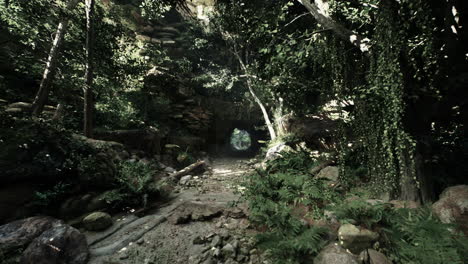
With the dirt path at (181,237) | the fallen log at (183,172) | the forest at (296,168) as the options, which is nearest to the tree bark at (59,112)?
the forest at (296,168)

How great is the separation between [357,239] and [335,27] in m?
4.53

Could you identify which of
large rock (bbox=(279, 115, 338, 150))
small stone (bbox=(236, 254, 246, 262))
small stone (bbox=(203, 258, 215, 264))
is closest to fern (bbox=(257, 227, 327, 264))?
small stone (bbox=(236, 254, 246, 262))

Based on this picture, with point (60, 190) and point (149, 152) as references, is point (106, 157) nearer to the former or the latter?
point (60, 190)

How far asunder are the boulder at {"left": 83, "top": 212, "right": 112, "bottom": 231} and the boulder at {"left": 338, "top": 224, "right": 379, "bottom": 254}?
5.00 metres

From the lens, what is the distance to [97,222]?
4.38m

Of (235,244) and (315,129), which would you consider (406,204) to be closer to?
(235,244)

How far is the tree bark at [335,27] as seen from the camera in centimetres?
428

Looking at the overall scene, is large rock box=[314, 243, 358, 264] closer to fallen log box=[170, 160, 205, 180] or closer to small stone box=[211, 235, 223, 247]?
small stone box=[211, 235, 223, 247]

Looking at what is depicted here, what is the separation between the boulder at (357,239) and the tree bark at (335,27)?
3.70 m

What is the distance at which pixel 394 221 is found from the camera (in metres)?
3.39

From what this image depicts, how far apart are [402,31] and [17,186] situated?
8609mm

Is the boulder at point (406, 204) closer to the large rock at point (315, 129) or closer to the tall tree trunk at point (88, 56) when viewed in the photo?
the large rock at point (315, 129)

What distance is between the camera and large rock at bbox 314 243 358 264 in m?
2.93

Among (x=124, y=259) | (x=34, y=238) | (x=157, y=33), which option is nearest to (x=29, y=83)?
(x=34, y=238)
